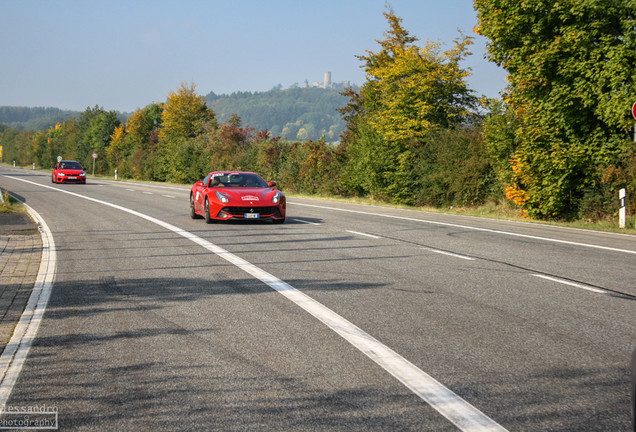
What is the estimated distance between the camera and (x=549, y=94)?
18703 millimetres

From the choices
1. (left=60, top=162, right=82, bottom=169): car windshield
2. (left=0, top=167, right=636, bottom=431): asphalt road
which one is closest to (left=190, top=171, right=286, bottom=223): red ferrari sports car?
(left=0, top=167, right=636, bottom=431): asphalt road

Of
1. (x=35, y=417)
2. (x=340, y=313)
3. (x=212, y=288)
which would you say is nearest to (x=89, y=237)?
(x=212, y=288)

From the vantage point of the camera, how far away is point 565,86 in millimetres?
18219

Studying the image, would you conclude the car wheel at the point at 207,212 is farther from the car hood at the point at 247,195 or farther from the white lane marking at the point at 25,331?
the white lane marking at the point at 25,331

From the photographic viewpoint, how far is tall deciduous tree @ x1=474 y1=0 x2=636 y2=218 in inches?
668

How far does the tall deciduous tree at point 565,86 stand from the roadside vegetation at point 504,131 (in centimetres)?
4

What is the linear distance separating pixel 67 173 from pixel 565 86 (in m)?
34.8

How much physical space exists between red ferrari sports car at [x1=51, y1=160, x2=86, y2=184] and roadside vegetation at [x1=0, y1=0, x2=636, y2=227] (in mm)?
11736

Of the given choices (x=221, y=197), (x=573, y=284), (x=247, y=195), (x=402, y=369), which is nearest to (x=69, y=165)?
(x=221, y=197)

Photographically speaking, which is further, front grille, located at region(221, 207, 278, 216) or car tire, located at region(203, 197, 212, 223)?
car tire, located at region(203, 197, 212, 223)

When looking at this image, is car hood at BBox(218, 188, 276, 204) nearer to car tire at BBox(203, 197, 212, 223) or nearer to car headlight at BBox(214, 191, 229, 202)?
car headlight at BBox(214, 191, 229, 202)

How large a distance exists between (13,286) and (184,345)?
377 cm

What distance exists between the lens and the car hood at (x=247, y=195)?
15688mm

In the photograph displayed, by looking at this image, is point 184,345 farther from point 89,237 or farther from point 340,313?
point 89,237
